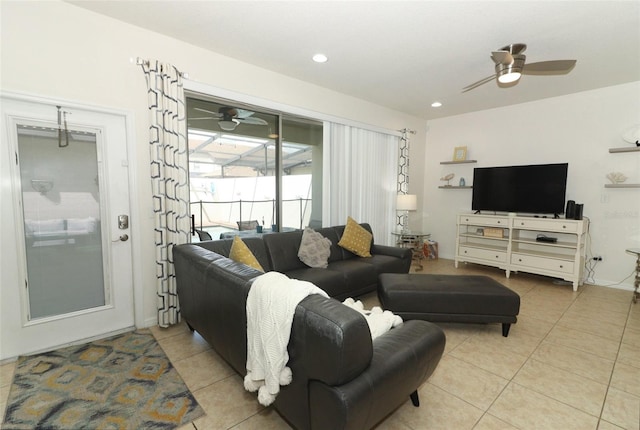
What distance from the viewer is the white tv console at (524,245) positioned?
13.2 feet

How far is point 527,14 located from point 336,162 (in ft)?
8.97

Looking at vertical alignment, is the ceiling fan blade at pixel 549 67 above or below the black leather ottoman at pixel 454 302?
above

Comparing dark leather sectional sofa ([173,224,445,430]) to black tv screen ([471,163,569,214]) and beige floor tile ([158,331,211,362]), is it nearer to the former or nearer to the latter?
beige floor tile ([158,331,211,362])

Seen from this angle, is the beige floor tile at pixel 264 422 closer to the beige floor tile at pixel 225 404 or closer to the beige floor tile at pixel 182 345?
the beige floor tile at pixel 225 404

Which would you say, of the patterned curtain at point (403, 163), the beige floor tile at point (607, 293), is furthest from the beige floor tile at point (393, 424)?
the patterned curtain at point (403, 163)

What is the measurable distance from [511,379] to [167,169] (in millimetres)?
3372

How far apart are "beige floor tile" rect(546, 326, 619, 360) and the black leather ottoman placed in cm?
46

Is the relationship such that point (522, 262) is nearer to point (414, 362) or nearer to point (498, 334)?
point (498, 334)

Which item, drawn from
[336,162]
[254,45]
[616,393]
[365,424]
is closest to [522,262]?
[616,393]

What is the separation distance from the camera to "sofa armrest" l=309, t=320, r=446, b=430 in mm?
1206

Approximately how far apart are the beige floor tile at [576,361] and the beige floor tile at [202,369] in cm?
250

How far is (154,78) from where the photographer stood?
8.85 feet

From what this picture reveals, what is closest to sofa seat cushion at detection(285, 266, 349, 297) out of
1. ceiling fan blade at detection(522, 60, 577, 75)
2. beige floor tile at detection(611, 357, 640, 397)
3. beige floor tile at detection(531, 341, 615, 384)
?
beige floor tile at detection(531, 341, 615, 384)

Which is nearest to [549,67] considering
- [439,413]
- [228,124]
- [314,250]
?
[314,250]
